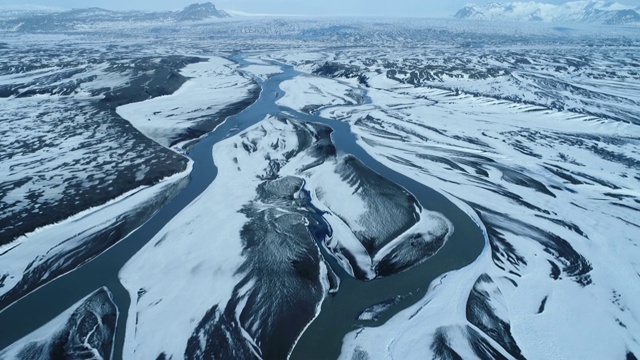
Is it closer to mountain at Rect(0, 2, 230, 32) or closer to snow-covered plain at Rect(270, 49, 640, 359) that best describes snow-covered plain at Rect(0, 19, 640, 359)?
snow-covered plain at Rect(270, 49, 640, 359)

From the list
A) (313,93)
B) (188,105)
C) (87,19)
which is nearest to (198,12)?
(87,19)

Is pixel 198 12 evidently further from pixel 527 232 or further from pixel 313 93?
pixel 527 232

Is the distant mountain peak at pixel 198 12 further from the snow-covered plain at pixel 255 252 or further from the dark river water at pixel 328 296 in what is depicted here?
the dark river water at pixel 328 296

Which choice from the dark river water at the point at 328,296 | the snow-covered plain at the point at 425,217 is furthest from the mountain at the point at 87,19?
the dark river water at the point at 328,296

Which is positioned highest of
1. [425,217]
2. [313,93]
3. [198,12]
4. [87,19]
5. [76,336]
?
[198,12]

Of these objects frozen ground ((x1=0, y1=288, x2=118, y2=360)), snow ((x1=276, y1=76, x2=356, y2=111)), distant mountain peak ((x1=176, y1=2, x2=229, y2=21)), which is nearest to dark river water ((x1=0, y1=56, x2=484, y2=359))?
frozen ground ((x1=0, y1=288, x2=118, y2=360))

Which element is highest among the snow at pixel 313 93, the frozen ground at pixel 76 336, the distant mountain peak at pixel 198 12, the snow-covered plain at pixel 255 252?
the distant mountain peak at pixel 198 12

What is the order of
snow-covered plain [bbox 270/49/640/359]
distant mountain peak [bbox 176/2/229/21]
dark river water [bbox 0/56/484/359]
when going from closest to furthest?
1. snow-covered plain [bbox 270/49/640/359]
2. dark river water [bbox 0/56/484/359]
3. distant mountain peak [bbox 176/2/229/21]
